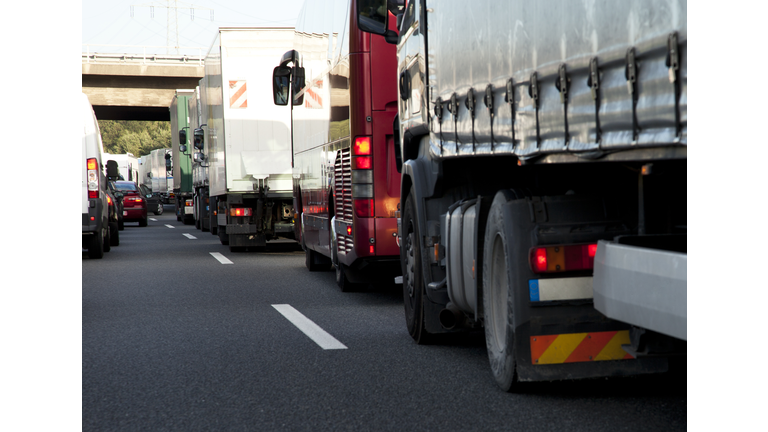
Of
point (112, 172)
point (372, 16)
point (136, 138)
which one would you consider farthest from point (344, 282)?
point (136, 138)

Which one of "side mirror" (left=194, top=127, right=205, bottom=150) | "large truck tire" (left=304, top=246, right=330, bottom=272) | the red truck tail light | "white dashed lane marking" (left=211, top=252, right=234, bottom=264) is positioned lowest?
"white dashed lane marking" (left=211, top=252, right=234, bottom=264)

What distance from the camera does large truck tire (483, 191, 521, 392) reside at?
5.48 metres

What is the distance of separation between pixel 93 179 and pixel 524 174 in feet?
39.4

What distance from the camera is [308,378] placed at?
6.36 meters

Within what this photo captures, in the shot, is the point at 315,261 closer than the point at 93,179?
Yes

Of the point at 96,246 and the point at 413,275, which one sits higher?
the point at 413,275

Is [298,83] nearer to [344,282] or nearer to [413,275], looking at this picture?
[344,282]

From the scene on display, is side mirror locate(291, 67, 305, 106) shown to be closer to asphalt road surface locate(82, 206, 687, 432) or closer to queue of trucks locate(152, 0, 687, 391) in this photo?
queue of trucks locate(152, 0, 687, 391)

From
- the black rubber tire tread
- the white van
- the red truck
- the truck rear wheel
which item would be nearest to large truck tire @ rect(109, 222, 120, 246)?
the white van

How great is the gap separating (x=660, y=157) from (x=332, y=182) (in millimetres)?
8193

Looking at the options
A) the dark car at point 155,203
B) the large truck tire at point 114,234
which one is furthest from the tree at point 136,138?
the large truck tire at point 114,234

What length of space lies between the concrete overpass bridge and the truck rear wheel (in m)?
48.9
